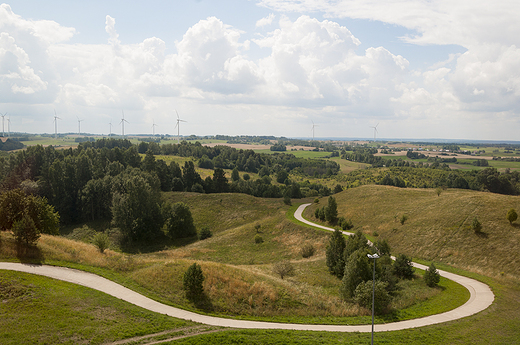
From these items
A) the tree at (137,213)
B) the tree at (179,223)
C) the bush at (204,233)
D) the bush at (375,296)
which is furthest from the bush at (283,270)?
the tree at (137,213)

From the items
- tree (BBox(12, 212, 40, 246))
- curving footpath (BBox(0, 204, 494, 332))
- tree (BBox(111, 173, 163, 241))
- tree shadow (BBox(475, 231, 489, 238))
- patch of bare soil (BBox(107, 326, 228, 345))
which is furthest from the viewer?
tree (BBox(111, 173, 163, 241))

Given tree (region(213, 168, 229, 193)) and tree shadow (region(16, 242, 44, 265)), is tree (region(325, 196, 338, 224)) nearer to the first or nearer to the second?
tree shadow (region(16, 242, 44, 265))

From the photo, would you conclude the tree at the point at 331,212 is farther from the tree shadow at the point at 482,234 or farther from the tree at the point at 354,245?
the tree at the point at 354,245

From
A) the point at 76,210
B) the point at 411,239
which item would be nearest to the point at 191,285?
the point at 411,239

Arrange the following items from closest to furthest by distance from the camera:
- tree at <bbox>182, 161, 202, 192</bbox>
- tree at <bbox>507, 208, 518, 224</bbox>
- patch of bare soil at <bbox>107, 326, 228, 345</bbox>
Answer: patch of bare soil at <bbox>107, 326, 228, 345</bbox> → tree at <bbox>507, 208, 518, 224</bbox> → tree at <bbox>182, 161, 202, 192</bbox>

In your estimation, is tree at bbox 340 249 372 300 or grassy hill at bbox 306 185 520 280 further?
grassy hill at bbox 306 185 520 280

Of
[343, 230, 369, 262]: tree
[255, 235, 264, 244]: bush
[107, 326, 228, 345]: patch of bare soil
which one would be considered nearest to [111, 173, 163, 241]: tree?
[255, 235, 264, 244]: bush

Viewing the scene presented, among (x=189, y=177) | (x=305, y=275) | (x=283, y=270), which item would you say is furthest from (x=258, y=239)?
(x=189, y=177)
